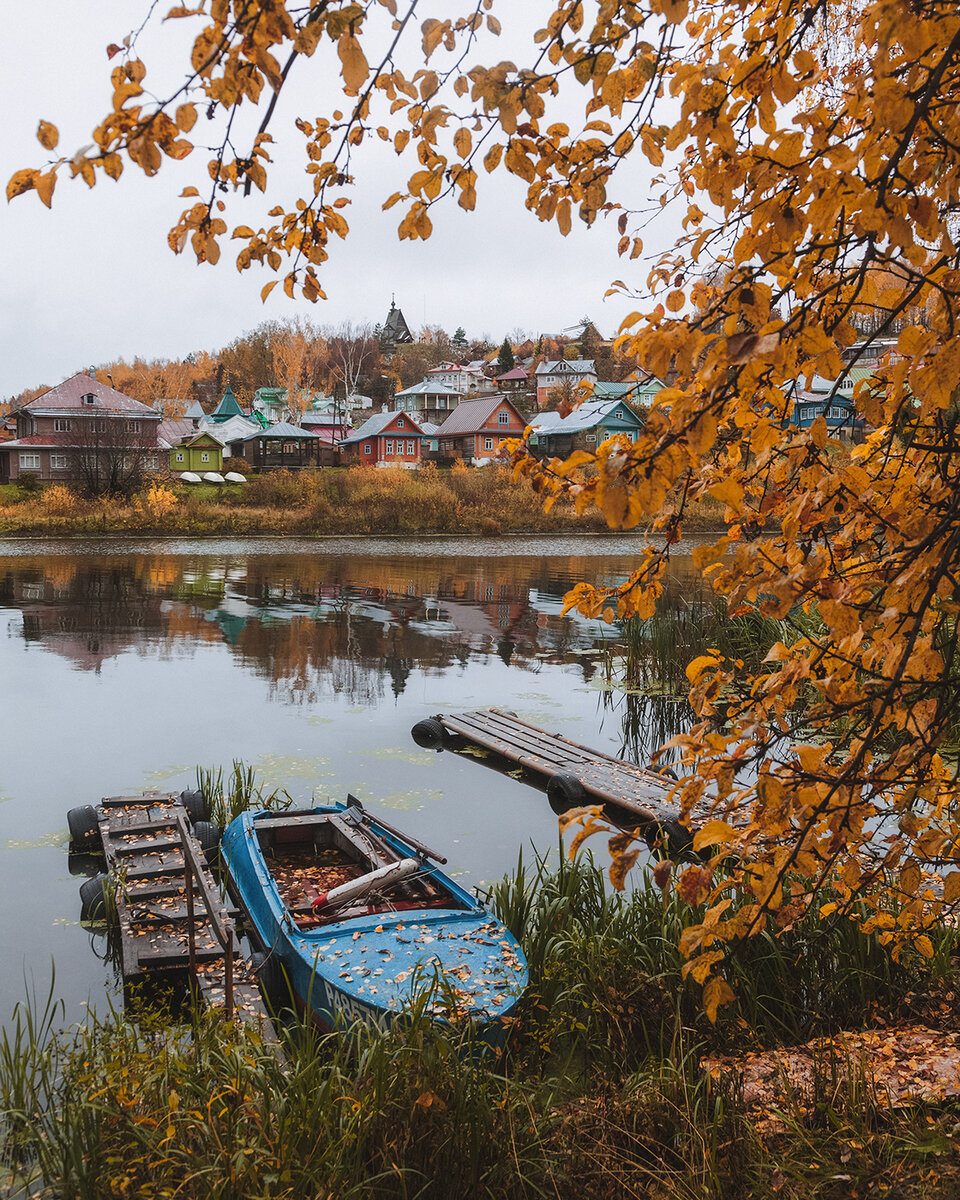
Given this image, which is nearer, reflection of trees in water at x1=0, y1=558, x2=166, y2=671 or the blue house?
the blue house

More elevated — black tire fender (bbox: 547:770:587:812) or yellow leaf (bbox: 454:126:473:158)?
yellow leaf (bbox: 454:126:473:158)

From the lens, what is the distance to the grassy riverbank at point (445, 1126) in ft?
11.7

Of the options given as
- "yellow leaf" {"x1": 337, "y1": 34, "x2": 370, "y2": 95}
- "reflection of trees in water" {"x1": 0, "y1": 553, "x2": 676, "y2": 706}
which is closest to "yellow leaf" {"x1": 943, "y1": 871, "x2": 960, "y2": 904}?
"yellow leaf" {"x1": 337, "y1": 34, "x2": 370, "y2": 95}

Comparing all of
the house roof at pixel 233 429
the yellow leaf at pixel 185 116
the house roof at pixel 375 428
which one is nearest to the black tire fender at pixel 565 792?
the yellow leaf at pixel 185 116

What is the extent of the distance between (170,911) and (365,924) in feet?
5.57

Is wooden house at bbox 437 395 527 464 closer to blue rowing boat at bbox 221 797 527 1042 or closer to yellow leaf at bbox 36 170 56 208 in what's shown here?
blue rowing boat at bbox 221 797 527 1042

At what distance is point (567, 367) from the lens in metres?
91.3

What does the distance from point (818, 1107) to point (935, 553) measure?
2881mm

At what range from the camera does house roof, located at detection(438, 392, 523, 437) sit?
228ft

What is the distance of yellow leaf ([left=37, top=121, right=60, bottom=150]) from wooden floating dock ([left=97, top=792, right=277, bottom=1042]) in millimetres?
3471

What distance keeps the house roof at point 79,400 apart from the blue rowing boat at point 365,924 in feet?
176

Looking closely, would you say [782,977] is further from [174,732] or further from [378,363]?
[378,363]

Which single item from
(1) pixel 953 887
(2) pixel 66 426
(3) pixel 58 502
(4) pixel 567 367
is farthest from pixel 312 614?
(4) pixel 567 367

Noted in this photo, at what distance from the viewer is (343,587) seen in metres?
28.8
